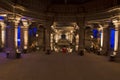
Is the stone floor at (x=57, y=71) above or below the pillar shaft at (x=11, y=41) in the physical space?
below

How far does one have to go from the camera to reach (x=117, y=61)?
54.9 feet

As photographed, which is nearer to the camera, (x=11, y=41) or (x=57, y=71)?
(x=57, y=71)

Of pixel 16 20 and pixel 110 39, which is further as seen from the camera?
pixel 110 39

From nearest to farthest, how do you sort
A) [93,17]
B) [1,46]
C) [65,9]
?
[93,17]
[65,9]
[1,46]

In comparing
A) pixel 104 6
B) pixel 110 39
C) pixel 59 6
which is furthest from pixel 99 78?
pixel 59 6

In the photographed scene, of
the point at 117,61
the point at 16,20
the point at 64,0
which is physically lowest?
the point at 117,61

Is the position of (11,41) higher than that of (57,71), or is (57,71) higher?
(11,41)

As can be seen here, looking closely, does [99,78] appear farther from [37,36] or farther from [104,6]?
[37,36]

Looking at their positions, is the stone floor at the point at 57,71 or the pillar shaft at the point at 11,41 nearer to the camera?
the stone floor at the point at 57,71

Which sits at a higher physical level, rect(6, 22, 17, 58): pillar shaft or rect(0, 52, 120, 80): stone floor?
rect(6, 22, 17, 58): pillar shaft

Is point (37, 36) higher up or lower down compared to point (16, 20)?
lower down

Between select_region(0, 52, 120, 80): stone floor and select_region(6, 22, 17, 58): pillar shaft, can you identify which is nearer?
select_region(0, 52, 120, 80): stone floor

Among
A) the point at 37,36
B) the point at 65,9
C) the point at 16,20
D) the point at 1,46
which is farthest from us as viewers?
the point at 37,36

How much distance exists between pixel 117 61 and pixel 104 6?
7.74m
